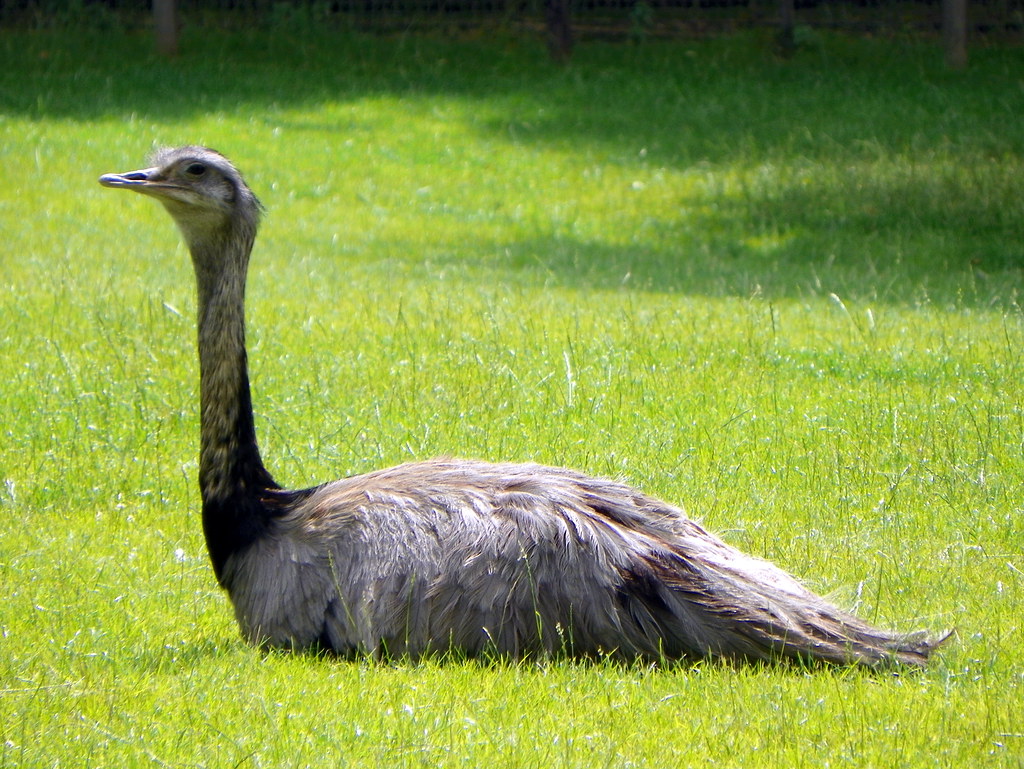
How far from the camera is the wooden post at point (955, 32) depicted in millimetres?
19344

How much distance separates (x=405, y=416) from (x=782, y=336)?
3168mm

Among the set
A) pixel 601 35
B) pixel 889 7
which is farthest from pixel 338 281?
pixel 889 7

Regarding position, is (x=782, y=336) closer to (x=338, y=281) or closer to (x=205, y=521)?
(x=338, y=281)

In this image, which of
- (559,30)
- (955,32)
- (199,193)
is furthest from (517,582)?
(559,30)

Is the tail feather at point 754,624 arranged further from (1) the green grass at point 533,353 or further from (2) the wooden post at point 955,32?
(2) the wooden post at point 955,32

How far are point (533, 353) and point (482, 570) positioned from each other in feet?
14.8

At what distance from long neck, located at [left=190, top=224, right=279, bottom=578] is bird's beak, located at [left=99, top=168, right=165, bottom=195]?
261 mm

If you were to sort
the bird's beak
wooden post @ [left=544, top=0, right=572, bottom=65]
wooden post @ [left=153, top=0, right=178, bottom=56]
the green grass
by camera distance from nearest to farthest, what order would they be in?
the green grass < the bird's beak < wooden post @ [left=153, top=0, right=178, bottom=56] < wooden post @ [left=544, top=0, right=572, bottom=65]

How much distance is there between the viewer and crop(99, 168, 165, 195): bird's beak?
5.29 meters

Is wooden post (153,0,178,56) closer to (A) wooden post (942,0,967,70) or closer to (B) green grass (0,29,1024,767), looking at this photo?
(B) green grass (0,29,1024,767)

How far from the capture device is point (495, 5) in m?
22.1

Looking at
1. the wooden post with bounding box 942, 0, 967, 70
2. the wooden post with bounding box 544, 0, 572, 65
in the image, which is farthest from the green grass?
the wooden post with bounding box 942, 0, 967, 70

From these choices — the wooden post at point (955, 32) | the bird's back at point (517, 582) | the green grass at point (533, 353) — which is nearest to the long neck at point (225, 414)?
the bird's back at point (517, 582)

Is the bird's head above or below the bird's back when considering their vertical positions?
above
